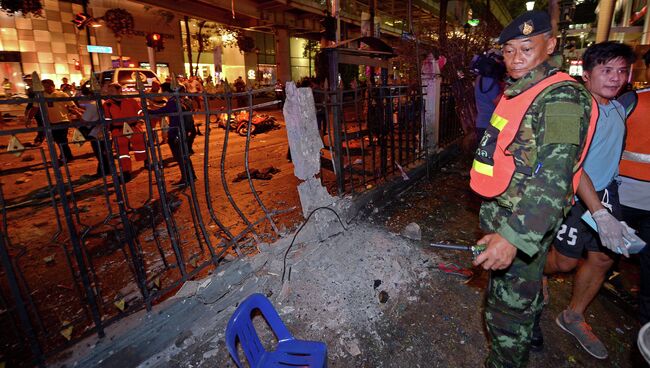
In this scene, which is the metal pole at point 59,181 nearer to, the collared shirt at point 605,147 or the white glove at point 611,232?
the white glove at point 611,232

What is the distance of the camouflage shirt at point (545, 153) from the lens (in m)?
1.56

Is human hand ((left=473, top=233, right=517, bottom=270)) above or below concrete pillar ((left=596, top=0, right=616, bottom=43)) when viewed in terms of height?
below

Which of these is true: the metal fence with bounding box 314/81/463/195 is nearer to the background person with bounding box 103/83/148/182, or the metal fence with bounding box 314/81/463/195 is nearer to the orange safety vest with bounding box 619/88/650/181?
the orange safety vest with bounding box 619/88/650/181

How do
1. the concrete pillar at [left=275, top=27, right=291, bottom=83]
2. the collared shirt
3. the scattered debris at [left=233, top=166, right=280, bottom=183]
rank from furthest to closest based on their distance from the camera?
the concrete pillar at [left=275, top=27, right=291, bottom=83] < the scattered debris at [left=233, top=166, right=280, bottom=183] < the collared shirt

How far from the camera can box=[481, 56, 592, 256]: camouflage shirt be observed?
1560 mm

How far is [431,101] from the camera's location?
7.07m

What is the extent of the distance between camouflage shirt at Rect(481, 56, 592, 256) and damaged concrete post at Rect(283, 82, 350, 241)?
2.37 metres

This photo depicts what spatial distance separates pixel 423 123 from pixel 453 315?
14.7ft

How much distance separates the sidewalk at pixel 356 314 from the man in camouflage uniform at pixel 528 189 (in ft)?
2.21

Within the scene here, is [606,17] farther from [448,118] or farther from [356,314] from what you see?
[356,314]

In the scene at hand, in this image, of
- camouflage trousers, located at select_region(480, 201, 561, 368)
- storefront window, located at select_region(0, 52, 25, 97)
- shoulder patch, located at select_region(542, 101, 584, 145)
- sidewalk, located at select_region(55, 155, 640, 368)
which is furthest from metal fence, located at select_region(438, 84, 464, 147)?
storefront window, located at select_region(0, 52, 25, 97)

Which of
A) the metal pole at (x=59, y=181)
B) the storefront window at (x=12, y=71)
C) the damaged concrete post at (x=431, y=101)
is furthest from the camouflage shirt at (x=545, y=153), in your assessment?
the storefront window at (x=12, y=71)

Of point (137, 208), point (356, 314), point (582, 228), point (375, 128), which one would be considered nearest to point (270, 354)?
point (356, 314)

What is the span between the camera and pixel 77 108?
7.67 m
